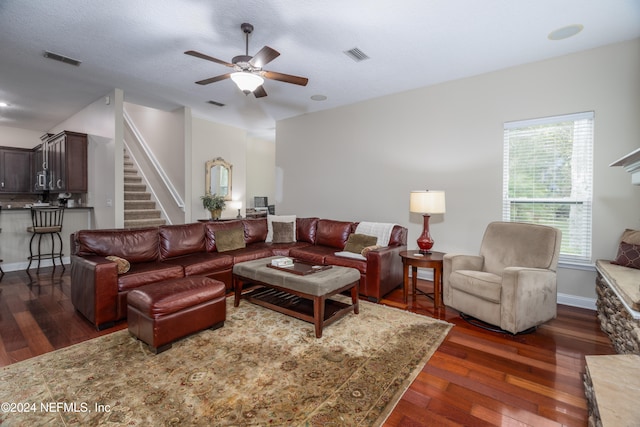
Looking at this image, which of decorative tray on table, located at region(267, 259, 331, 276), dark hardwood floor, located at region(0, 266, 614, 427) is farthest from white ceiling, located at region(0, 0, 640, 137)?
dark hardwood floor, located at region(0, 266, 614, 427)

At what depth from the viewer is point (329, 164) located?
5.64 m

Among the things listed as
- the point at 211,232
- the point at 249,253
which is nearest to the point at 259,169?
the point at 211,232

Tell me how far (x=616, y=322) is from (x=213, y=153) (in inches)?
270

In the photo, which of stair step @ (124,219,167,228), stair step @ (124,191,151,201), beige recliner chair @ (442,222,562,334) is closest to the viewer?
beige recliner chair @ (442,222,562,334)

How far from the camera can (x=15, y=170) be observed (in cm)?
712

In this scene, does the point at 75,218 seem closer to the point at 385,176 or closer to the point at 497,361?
the point at 385,176

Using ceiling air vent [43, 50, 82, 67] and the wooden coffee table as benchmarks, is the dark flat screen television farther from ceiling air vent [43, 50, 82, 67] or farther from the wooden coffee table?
the wooden coffee table

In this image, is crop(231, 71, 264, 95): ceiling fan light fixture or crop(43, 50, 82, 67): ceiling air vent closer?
crop(231, 71, 264, 95): ceiling fan light fixture

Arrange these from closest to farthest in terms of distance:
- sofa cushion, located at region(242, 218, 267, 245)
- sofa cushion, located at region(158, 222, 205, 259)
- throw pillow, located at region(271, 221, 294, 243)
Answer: sofa cushion, located at region(158, 222, 205, 259) < sofa cushion, located at region(242, 218, 267, 245) < throw pillow, located at region(271, 221, 294, 243)

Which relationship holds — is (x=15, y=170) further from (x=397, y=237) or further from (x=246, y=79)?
(x=397, y=237)

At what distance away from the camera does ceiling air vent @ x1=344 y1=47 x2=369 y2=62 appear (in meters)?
3.39

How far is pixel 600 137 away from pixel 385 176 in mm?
2603

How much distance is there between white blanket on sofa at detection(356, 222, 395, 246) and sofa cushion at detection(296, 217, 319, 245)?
0.83 m

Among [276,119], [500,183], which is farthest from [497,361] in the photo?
[276,119]
